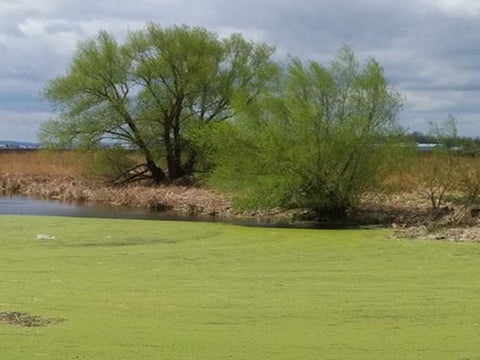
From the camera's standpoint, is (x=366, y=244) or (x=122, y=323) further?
(x=366, y=244)

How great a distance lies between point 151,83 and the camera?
47.5m

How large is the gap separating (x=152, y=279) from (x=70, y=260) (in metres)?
3.41

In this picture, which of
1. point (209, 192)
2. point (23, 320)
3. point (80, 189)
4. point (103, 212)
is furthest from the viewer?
point (80, 189)

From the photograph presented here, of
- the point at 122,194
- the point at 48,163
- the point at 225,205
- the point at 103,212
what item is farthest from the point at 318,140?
the point at 48,163

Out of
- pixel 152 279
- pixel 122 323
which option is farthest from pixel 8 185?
pixel 122 323

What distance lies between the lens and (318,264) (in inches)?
672

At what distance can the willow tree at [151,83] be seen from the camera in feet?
154

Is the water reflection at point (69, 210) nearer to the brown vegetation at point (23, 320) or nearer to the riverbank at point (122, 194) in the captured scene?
the riverbank at point (122, 194)

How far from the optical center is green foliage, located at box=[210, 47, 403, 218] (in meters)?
30.8

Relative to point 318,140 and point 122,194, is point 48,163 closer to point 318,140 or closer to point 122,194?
point 122,194

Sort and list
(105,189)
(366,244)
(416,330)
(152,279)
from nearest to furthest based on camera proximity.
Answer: (416,330), (152,279), (366,244), (105,189)

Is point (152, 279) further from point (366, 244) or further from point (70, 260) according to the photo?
point (366, 244)

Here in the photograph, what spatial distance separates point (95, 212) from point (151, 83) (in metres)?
13.1

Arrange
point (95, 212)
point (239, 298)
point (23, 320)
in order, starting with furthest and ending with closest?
point (95, 212) → point (239, 298) → point (23, 320)
